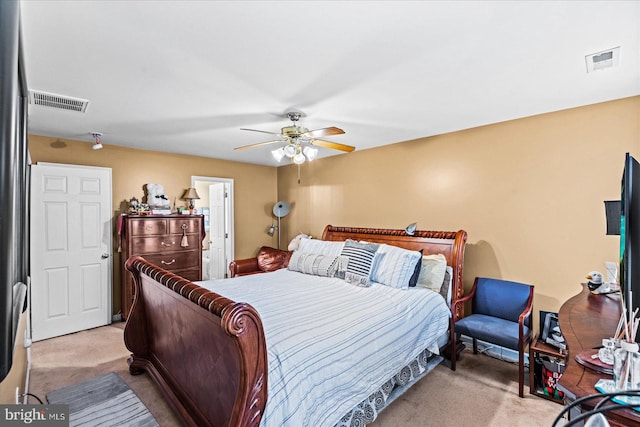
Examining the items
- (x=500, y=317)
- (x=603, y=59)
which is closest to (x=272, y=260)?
(x=500, y=317)

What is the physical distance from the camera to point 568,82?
2.26 meters

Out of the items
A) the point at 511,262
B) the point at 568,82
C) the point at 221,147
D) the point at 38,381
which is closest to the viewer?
the point at 568,82

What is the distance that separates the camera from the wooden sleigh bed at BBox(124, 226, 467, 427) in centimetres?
140

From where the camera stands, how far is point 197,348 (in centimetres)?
190

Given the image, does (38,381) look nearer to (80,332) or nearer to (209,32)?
(80,332)

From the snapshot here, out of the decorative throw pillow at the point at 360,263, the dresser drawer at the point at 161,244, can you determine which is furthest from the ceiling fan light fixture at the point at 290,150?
the dresser drawer at the point at 161,244

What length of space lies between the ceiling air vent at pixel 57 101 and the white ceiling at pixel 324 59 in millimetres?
90

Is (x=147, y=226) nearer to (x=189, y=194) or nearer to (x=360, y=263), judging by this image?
(x=189, y=194)

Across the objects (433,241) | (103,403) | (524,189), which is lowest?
(103,403)

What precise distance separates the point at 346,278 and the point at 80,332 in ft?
11.6

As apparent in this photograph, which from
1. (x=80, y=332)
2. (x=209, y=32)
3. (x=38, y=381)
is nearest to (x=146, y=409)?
(x=38, y=381)

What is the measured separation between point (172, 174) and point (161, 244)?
1176 millimetres

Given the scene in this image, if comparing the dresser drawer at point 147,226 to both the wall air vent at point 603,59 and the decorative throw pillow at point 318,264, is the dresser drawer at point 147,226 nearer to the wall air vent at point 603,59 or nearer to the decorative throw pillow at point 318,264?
the decorative throw pillow at point 318,264

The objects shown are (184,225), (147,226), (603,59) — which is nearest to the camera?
(603,59)
